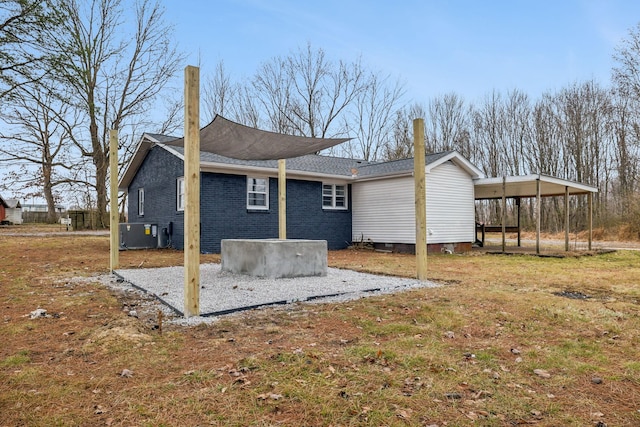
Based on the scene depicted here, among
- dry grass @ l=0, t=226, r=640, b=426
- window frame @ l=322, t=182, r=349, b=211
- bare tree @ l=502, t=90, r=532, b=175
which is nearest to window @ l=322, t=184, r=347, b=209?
window frame @ l=322, t=182, r=349, b=211

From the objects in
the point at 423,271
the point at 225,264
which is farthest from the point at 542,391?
the point at 225,264

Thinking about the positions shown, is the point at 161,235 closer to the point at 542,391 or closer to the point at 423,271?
the point at 423,271

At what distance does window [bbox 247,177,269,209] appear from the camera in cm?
1357

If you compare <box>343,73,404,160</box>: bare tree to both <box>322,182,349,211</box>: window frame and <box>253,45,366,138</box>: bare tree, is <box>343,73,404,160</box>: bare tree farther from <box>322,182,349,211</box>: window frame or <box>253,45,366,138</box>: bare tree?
<box>322,182,349,211</box>: window frame

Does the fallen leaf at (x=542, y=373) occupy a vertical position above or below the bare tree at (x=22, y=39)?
below

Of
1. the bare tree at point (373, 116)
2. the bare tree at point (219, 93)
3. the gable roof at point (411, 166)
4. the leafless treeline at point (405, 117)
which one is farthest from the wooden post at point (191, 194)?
the bare tree at point (219, 93)

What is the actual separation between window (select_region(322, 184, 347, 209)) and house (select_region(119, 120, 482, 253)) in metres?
0.04

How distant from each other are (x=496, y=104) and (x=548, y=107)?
11.4ft

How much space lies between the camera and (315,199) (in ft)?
49.3

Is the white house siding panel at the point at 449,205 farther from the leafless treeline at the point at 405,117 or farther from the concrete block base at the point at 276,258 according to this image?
the leafless treeline at the point at 405,117

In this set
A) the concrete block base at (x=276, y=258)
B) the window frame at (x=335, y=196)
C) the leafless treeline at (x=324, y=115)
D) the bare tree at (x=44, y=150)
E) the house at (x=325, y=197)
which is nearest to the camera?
the concrete block base at (x=276, y=258)

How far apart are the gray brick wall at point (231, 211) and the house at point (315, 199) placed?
0.03 meters

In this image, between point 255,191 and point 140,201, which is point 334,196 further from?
point 140,201

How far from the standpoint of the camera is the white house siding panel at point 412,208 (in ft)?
45.4
